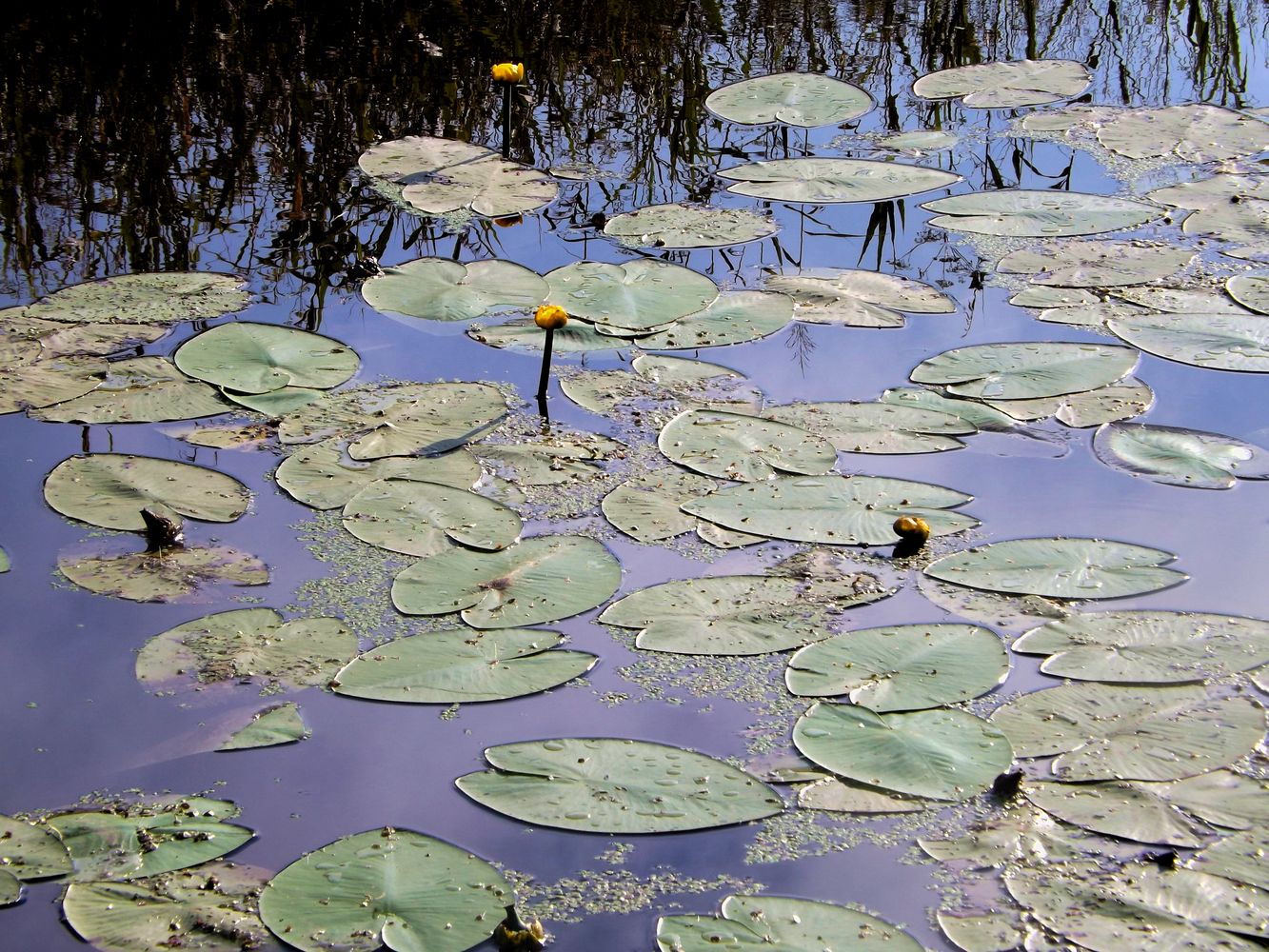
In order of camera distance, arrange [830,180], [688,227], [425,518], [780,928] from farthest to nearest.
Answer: [830,180] → [688,227] → [425,518] → [780,928]

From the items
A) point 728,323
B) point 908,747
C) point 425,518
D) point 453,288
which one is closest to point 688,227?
point 728,323

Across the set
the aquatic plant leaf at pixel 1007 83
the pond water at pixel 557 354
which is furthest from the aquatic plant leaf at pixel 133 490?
the aquatic plant leaf at pixel 1007 83

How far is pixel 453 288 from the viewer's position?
3301 mm

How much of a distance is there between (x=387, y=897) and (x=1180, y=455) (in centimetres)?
181

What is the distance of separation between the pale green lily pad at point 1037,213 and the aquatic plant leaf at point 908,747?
6.63ft

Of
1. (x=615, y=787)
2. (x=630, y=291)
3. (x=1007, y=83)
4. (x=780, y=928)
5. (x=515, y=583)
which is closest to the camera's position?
(x=780, y=928)

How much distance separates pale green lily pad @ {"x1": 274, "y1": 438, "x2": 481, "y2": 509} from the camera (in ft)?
8.32

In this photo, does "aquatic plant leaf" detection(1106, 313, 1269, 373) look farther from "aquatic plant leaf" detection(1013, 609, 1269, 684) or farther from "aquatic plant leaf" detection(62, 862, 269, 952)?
"aquatic plant leaf" detection(62, 862, 269, 952)

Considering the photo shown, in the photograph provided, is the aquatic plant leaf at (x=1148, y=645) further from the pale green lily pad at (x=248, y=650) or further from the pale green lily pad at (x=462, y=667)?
the pale green lily pad at (x=248, y=650)

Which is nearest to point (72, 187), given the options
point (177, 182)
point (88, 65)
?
point (177, 182)

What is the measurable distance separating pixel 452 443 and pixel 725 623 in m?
0.79

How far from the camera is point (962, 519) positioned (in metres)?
2.45

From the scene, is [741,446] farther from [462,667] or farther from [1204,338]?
[1204,338]

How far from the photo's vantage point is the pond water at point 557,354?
183 centimetres
